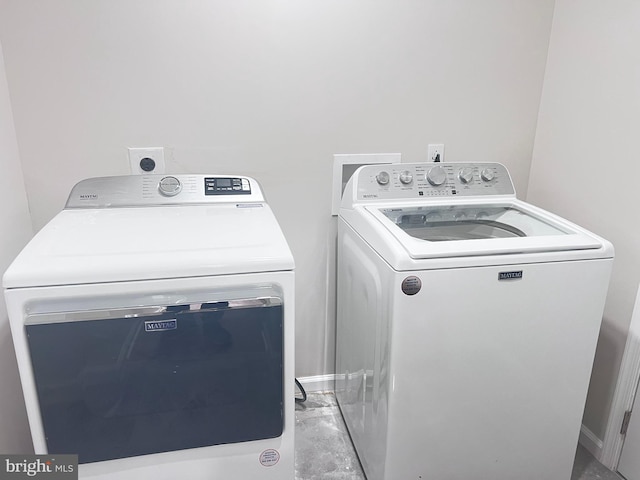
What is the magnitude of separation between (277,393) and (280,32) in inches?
49.0

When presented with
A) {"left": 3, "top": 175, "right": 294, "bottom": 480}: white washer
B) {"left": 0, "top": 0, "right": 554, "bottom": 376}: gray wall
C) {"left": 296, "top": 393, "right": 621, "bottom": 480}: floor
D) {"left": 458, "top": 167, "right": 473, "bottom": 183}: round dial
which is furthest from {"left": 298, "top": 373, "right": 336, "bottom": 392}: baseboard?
{"left": 458, "top": 167, "right": 473, "bottom": 183}: round dial

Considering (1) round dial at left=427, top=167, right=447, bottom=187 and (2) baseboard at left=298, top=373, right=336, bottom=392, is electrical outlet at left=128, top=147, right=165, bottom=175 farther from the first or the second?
(2) baseboard at left=298, top=373, right=336, bottom=392

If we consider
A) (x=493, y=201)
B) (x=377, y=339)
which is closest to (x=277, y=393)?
(x=377, y=339)

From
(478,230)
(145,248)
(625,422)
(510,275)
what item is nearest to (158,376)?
(145,248)

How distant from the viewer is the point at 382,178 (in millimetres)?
1748

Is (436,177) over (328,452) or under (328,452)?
over

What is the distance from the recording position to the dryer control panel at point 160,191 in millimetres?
1562

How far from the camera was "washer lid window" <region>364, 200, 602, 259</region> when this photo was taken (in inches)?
51.6

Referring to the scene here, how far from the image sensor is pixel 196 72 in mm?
1679

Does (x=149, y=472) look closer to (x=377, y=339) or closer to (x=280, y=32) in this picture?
(x=377, y=339)

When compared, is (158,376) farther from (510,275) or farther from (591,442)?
(591,442)

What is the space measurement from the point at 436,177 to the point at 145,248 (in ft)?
3.59

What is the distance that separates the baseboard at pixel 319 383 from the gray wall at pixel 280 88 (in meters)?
0.31

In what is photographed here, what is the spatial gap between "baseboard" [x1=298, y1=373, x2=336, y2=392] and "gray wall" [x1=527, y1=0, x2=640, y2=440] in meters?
1.05
